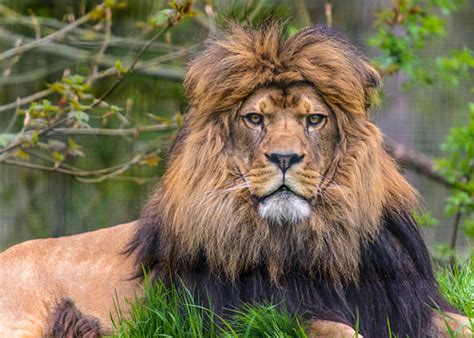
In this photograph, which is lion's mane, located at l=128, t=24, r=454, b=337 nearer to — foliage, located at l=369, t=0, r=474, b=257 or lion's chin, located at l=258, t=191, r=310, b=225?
lion's chin, located at l=258, t=191, r=310, b=225

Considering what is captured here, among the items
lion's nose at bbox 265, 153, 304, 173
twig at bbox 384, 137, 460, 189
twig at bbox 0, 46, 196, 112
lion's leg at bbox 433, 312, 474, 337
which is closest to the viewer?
lion's nose at bbox 265, 153, 304, 173

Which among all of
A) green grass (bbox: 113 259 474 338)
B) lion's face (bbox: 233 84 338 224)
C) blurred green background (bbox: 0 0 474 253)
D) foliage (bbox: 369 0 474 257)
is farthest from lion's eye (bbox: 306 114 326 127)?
blurred green background (bbox: 0 0 474 253)

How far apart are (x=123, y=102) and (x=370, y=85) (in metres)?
4.26

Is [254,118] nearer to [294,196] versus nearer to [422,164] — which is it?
[294,196]

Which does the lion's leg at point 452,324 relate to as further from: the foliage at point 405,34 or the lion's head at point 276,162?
the foliage at point 405,34

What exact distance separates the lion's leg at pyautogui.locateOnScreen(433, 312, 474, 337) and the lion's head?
1.16ft

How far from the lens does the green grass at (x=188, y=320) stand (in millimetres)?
3375

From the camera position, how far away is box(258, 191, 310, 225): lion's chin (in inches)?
131

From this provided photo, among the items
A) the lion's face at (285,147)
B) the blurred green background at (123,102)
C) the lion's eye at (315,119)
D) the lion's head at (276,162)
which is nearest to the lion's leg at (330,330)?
the lion's head at (276,162)

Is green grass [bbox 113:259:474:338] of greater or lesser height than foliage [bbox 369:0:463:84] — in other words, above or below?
below

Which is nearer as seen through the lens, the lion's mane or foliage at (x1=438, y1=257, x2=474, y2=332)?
the lion's mane

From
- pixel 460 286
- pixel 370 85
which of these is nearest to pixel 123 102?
pixel 460 286

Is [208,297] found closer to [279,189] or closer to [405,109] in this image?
[279,189]

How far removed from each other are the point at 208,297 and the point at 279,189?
17.7 inches
